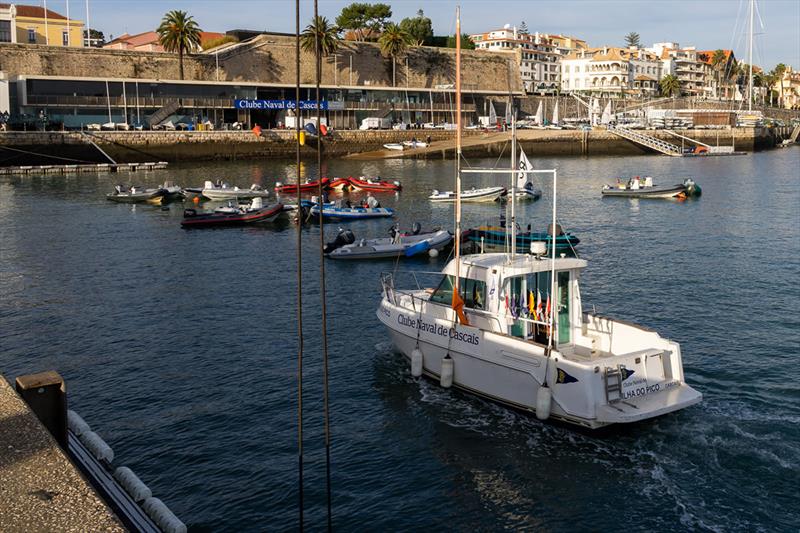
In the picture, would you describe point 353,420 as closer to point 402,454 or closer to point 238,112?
point 402,454

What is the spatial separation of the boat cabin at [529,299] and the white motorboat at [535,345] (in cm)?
2

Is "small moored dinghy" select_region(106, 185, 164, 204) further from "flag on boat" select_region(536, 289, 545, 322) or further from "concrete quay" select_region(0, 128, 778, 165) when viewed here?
"flag on boat" select_region(536, 289, 545, 322)

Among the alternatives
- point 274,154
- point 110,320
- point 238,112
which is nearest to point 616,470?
point 110,320

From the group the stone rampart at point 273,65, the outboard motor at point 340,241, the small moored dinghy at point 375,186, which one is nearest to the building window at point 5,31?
the stone rampart at point 273,65

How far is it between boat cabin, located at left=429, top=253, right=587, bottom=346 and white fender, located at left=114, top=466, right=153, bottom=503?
28.4 ft

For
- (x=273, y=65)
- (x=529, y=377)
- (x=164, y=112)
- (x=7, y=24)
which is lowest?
(x=529, y=377)

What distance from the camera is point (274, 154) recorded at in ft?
313

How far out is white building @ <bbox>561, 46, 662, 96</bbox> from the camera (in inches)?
7047

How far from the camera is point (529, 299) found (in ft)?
64.4

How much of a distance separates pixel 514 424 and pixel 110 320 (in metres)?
14.9

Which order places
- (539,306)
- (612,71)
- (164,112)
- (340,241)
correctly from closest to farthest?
1. (539,306)
2. (340,241)
3. (164,112)
4. (612,71)

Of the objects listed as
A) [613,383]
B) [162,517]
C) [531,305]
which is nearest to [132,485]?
[162,517]

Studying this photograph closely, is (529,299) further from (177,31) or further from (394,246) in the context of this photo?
(177,31)

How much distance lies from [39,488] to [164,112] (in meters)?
90.7
